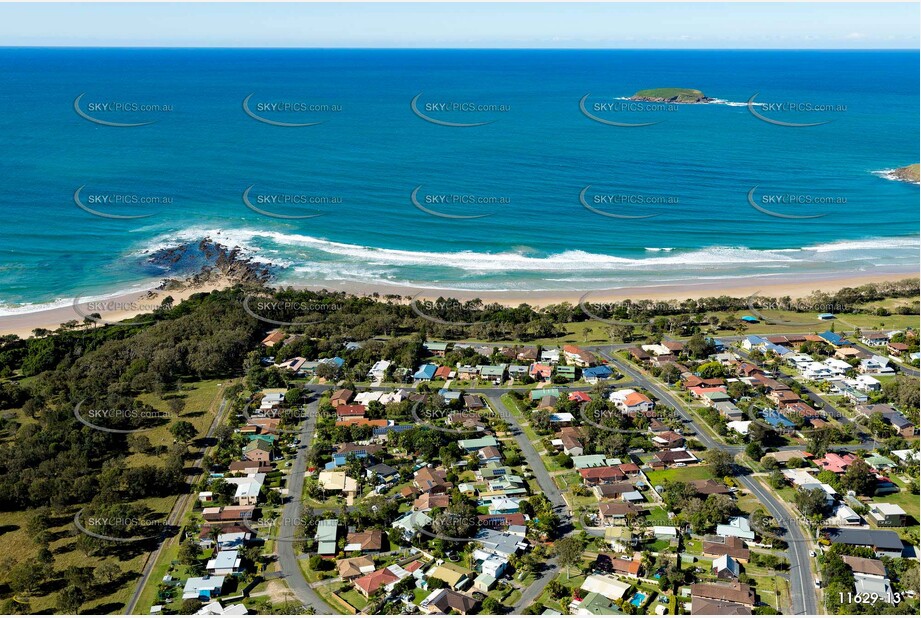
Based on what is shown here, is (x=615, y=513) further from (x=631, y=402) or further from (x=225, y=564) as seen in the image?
(x=225, y=564)

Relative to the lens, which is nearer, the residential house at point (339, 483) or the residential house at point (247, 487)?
the residential house at point (247, 487)

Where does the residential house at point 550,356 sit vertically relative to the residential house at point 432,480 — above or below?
above

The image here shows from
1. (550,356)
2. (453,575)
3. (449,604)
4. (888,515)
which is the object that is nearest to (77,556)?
(453,575)

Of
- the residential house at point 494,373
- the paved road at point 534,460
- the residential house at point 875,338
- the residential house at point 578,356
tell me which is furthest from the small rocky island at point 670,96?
the paved road at point 534,460

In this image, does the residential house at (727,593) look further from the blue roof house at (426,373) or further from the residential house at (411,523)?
the blue roof house at (426,373)

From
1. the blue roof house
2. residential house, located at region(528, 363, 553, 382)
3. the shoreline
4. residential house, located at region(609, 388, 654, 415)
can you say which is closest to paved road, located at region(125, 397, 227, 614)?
the blue roof house

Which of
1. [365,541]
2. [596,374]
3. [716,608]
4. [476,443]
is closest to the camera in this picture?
[716,608]

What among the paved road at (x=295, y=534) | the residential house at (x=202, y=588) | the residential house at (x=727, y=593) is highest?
the residential house at (x=727, y=593)
